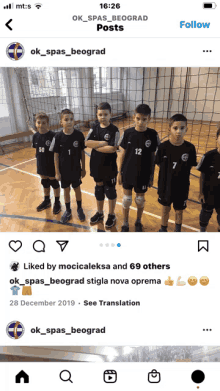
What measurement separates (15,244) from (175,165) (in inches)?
56.1

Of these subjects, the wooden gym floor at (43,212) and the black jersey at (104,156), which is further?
the wooden gym floor at (43,212)

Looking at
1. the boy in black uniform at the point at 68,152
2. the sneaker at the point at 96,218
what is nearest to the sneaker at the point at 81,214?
the sneaker at the point at 96,218

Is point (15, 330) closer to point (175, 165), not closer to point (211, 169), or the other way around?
point (175, 165)

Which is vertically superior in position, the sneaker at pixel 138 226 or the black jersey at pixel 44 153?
the black jersey at pixel 44 153

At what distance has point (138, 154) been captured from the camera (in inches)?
84.4

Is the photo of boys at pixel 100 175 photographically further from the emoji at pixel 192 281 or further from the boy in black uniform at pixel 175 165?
the emoji at pixel 192 281

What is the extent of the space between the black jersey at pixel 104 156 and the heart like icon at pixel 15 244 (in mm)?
1477

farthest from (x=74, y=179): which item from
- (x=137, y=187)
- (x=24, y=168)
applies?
(x=24, y=168)

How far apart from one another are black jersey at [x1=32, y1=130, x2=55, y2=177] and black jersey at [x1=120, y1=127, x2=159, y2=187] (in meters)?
0.88

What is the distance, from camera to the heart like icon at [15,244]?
3.16 feet

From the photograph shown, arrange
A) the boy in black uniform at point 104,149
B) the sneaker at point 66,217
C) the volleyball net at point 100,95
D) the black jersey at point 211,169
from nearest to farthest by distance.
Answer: the black jersey at point 211,169 < the boy in black uniform at point 104,149 < the sneaker at point 66,217 < the volleyball net at point 100,95
